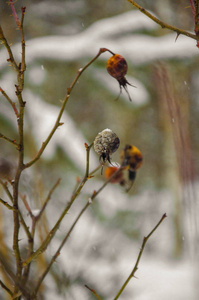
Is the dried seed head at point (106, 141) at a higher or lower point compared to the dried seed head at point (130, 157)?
higher

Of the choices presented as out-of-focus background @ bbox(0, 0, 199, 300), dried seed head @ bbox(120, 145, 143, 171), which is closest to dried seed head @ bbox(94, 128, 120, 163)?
dried seed head @ bbox(120, 145, 143, 171)

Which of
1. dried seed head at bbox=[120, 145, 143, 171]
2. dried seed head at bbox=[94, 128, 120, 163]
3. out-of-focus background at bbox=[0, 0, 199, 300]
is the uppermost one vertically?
dried seed head at bbox=[94, 128, 120, 163]

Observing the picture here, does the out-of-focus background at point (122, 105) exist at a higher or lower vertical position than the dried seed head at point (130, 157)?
lower

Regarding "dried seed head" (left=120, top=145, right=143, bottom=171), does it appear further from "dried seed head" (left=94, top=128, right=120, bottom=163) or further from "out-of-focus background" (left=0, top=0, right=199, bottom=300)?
"out-of-focus background" (left=0, top=0, right=199, bottom=300)

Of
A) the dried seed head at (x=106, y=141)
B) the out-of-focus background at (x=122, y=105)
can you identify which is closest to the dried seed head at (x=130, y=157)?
the dried seed head at (x=106, y=141)

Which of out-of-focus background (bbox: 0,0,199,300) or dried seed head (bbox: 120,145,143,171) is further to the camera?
out-of-focus background (bbox: 0,0,199,300)

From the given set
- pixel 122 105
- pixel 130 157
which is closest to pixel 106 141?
pixel 130 157

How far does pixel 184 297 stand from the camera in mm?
1174

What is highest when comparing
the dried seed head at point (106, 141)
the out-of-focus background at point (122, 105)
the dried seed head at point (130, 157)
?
the dried seed head at point (106, 141)

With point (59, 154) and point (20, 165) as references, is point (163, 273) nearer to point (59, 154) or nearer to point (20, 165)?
point (59, 154)

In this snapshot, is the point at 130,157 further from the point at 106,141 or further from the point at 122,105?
the point at 122,105

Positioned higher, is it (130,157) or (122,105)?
(130,157)

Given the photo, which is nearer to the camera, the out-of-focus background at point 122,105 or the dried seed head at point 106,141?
the dried seed head at point 106,141

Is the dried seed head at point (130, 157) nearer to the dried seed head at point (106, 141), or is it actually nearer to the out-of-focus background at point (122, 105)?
the dried seed head at point (106, 141)
